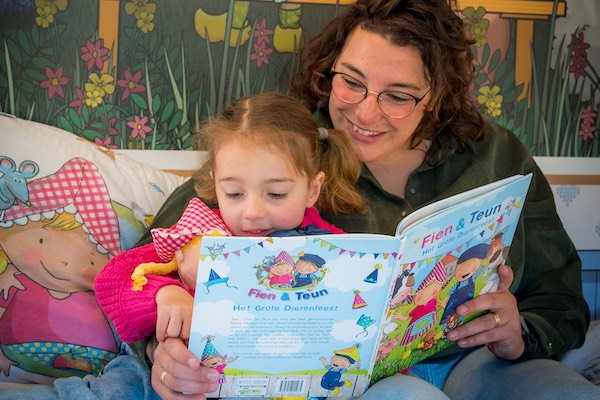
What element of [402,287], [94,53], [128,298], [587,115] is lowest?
[128,298]

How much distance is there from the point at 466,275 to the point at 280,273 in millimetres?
507

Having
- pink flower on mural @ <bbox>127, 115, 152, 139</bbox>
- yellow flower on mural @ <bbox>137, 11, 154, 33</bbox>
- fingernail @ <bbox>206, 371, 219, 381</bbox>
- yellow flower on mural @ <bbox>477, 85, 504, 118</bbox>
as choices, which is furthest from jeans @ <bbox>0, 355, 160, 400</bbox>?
yellow flower on mural @ <bbox>477, 85, 504, 118</bbox>

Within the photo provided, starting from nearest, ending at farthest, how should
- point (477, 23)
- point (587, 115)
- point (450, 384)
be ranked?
1. point (450, 384)
2. point (477, 23)
3. point (587, 115)

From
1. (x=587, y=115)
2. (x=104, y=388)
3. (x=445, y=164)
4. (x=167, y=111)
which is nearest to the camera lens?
(x=104, y=388)

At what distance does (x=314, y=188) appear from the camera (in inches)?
69.7

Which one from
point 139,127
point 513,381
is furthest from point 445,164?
point 139,127

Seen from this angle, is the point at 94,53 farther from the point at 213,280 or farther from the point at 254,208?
the point at 213,280

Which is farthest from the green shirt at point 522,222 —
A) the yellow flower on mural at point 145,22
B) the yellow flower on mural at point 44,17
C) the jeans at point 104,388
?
the yellow flower on mural at point 44,17

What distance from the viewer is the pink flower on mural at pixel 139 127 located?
2.35 m

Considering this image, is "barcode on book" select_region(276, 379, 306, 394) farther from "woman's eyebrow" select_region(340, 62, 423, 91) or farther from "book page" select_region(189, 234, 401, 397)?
"woman's eyebrow" select_region(340, 62, 423, 91)

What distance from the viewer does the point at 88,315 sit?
6.68 ft

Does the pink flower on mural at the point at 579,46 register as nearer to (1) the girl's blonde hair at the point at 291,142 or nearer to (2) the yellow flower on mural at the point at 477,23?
(2) the yellow flower on mural at the point at 477,23

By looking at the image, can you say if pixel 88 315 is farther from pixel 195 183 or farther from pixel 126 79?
pixel 126 79

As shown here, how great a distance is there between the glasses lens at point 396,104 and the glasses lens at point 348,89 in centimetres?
6
